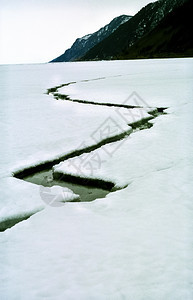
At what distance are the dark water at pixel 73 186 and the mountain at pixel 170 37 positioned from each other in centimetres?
6248

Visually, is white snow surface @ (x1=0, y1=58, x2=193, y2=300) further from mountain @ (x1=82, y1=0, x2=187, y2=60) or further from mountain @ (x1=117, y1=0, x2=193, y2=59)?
mountain @ (x1=82, y1=0, x2=187, y2=60)

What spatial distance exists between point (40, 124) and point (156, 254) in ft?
13.0

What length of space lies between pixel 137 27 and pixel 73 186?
152692 millimetres

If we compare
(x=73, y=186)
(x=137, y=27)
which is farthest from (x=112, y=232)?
(x=137, y=27)

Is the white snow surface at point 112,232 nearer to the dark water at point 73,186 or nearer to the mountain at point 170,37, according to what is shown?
the dark water at point 73,186

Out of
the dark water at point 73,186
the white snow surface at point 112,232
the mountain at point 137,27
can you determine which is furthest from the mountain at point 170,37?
the dark water at point 73,186

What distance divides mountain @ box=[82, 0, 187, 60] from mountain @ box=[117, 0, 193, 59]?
4895 cm

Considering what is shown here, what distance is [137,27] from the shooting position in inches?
5536

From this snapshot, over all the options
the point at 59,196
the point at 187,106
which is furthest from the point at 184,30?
the point at 59,196

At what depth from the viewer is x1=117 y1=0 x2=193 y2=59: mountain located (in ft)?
212

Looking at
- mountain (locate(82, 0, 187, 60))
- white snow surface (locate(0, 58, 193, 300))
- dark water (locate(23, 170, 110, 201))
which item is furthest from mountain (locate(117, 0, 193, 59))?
dark water (locate(23, 170, 110, 201))

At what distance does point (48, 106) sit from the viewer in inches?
276

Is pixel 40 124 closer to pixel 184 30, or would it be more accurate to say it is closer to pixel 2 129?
pixel 2 129

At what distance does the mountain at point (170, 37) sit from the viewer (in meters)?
64.8
